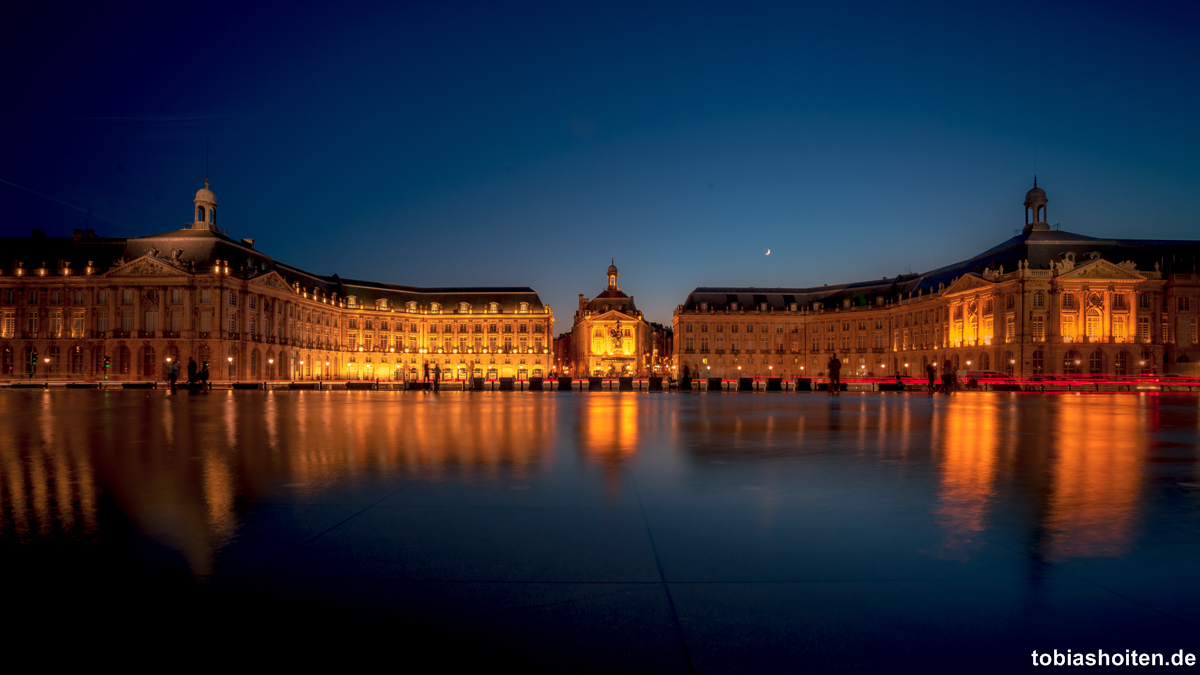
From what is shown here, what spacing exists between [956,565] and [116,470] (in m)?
9.42

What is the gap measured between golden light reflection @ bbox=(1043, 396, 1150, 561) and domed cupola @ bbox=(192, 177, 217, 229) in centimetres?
9190

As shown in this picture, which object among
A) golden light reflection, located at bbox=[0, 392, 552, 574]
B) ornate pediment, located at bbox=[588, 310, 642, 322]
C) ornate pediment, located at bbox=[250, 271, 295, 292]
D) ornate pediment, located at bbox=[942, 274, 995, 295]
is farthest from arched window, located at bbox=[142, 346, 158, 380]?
ornate pediment, located at bbox=[942, 274, 995, 295]

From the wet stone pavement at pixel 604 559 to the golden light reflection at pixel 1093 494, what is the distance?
0.05 m

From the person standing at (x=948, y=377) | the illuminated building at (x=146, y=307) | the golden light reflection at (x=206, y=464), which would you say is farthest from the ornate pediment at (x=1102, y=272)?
the illuminated building at (x=146, y=307)

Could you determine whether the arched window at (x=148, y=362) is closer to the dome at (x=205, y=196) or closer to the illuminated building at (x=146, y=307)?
the illuminated building at (x=146, y=307)

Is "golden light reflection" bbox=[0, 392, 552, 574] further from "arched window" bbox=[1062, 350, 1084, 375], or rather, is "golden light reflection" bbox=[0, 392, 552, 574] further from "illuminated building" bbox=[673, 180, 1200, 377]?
"arched window" bbox=[1062, 350, 1084, 375]

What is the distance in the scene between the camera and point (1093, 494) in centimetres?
654

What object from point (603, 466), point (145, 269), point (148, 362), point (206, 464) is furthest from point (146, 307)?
point (603, 466)

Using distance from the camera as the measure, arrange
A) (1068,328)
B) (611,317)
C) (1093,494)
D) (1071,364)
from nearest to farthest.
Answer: (1093,494)
(1071,364)
(1068,328)
(611,317)

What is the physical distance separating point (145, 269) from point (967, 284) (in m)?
101

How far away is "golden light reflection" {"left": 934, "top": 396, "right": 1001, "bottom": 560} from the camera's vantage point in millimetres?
4910

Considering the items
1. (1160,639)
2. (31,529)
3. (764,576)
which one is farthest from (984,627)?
(31,529)

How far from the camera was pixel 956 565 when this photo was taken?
4.24m

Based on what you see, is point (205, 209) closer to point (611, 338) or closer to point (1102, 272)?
point (611, 338)
